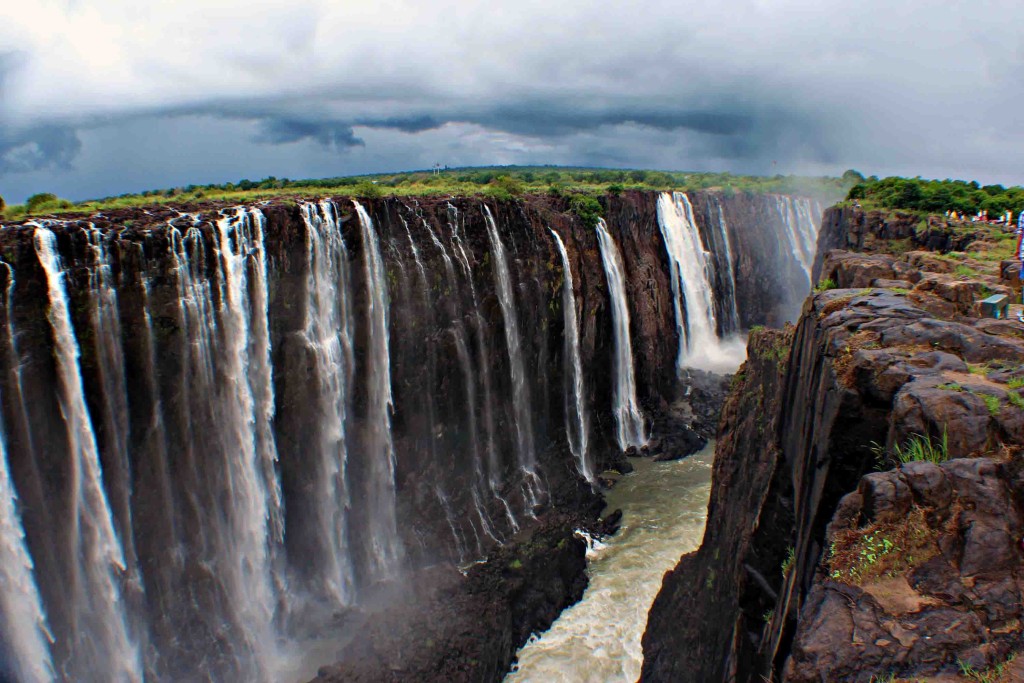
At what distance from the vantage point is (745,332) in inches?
1887

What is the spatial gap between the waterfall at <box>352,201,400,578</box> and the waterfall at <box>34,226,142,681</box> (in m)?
7.41

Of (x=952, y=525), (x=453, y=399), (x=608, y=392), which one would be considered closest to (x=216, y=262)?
(x=453, y=399)

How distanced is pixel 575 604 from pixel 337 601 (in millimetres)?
7380

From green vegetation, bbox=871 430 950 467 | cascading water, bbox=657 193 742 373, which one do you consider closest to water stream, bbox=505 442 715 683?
green vegetation, bbox=871 430 950 467

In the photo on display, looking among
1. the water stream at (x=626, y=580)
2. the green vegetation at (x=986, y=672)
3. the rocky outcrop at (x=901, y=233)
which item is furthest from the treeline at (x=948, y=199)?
the green vegetation at (x=986, y=672)

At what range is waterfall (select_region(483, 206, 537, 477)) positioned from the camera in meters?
25.9

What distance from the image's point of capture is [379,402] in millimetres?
21703

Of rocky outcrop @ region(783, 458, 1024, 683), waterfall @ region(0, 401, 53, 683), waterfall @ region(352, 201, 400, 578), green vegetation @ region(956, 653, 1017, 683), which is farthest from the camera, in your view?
waterfall @ region(352, 201, 400, 578)

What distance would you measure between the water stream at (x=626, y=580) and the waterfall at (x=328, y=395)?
258 inches

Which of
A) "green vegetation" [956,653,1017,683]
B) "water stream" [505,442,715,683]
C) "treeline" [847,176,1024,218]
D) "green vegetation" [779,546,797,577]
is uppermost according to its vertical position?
"treeline" [847,176,1024,218]

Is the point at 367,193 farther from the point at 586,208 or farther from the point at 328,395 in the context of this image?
the point at 586,208

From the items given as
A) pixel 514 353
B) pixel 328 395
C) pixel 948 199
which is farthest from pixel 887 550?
pixel 948 199

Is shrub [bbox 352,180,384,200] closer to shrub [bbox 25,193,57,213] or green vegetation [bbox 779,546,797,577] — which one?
shrub [bbox 25,193,57,213]

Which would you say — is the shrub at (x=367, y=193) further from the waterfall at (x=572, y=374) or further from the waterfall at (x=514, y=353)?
the waterfall at (x=572, y=374)
